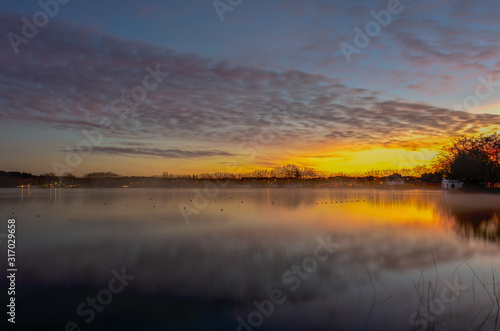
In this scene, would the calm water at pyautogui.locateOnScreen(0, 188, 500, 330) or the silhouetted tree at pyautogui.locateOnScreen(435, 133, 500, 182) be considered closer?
the calm water at pyautogui.locateOnScreen(0, 188, 500, 330)

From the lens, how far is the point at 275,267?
12.1 meters

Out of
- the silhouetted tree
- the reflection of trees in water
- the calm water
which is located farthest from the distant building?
the calm water

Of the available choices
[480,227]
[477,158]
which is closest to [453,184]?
[477,158]

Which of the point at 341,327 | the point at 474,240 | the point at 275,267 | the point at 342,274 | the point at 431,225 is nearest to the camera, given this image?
the point at 341,327

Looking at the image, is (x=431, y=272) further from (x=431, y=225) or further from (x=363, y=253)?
(x=431, y=225)

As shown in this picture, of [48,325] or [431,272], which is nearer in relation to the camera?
[48,325]

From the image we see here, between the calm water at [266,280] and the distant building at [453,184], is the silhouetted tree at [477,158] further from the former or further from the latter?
the calm water at [266,280]

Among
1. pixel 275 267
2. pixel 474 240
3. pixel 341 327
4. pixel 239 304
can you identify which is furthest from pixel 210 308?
pixel 474 240

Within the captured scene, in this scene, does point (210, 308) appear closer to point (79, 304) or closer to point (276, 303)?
point (276, 303)

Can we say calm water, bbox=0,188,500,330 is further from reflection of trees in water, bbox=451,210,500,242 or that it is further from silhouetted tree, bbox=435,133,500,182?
silhouetted tree, bbox=435,133,500,182

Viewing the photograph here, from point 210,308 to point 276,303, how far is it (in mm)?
1664

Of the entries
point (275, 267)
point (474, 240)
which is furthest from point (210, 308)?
point (474, 240)

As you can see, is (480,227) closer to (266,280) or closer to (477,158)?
(266,280)

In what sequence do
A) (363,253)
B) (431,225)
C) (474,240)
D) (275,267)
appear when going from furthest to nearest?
(431,225) → (474,240) → (363,253) → (275,267)
